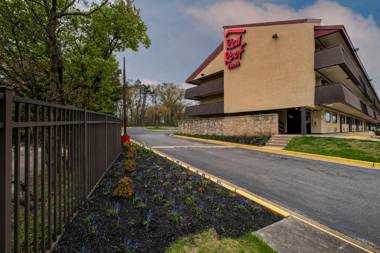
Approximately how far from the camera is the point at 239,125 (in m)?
18.3

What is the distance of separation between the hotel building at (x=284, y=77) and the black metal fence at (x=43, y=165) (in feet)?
48.8

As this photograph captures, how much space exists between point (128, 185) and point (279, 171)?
5401 millimetres

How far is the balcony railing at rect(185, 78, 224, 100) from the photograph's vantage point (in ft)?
71.4

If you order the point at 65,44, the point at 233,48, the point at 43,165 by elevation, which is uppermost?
the point at 233,48

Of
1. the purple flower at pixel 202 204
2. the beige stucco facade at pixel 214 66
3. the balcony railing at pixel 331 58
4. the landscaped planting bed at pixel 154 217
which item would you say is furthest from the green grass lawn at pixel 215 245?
the beige stucco facade at pixel 214 66

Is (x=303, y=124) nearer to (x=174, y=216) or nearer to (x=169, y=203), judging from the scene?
(x=169, y=203)

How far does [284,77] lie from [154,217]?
53.0 feet

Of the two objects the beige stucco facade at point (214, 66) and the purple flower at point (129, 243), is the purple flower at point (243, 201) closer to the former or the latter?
the purple flower at point (129, 243)

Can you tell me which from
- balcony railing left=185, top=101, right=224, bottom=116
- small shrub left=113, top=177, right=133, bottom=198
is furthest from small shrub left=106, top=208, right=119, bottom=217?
balcony railing left=185, top=101, right=224, bottom=116

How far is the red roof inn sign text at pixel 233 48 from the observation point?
737 inches

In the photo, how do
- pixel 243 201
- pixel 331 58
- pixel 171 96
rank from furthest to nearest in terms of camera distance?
pixel 171 96 → pixel 331 58 → pixel 243 201

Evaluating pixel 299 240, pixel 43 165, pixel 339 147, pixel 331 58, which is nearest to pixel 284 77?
pixel 331 58

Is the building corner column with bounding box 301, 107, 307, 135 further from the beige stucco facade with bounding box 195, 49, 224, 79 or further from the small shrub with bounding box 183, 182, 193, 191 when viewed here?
the small shrub with bounding box 183, 182, 193, 191

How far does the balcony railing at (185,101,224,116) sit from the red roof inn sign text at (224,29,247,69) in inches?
165
